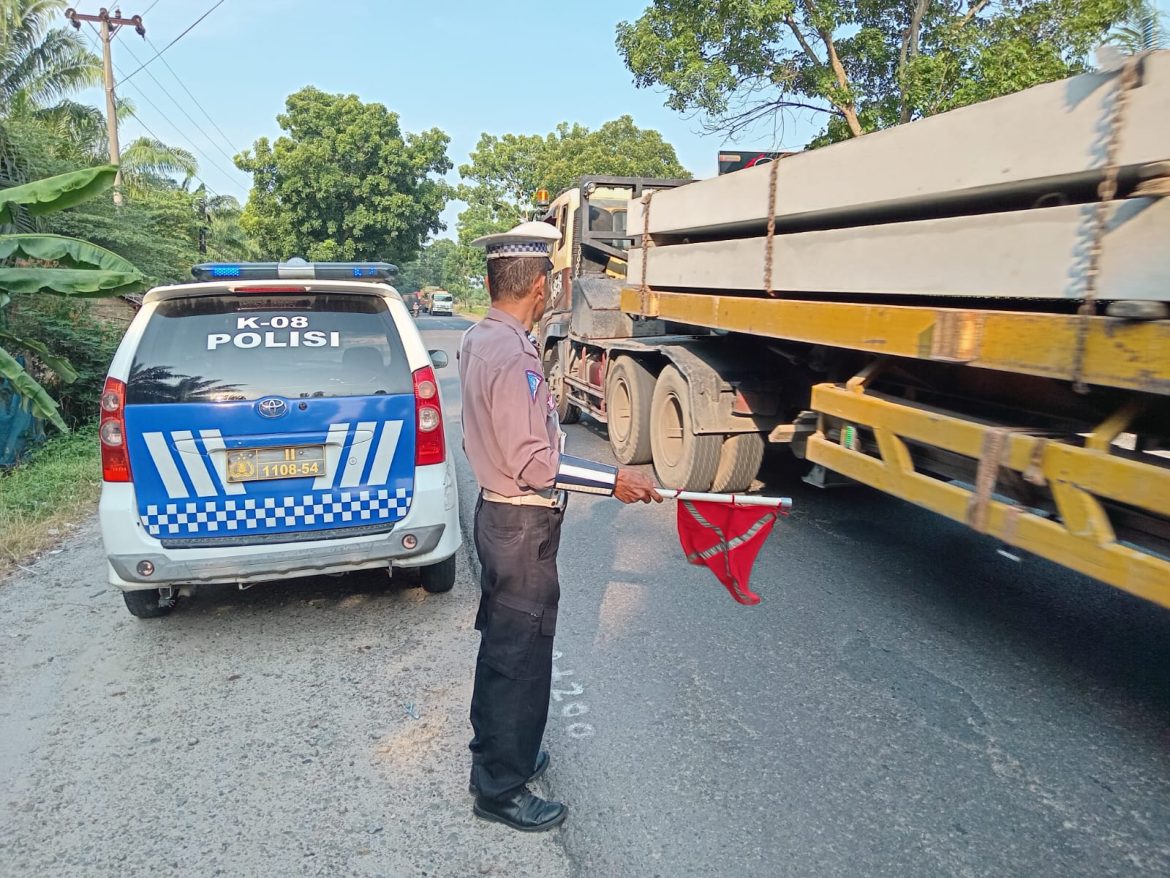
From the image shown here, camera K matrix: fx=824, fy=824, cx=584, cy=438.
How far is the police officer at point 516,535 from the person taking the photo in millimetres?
2529

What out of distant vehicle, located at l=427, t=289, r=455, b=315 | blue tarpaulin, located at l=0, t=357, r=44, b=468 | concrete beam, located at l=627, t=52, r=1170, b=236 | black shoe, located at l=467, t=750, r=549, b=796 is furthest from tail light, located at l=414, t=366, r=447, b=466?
distant vehicle, located at l=427, t=289, r=455, b=315

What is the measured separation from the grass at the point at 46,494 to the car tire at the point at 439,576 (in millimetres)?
2656

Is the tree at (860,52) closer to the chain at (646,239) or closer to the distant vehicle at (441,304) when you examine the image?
the chain at (646,239)

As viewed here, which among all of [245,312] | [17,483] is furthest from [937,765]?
[17,483]

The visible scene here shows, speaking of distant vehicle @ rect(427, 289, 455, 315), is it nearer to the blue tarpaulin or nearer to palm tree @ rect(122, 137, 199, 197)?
palm tree @ rect(122, 137, 199, 197)

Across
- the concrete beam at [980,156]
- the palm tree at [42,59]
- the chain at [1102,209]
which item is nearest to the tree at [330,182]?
the palm tree at [42,59]

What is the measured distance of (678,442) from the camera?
21.5ft

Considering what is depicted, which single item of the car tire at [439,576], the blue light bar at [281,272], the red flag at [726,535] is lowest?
the car tire at [439,576]

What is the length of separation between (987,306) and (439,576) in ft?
9.47

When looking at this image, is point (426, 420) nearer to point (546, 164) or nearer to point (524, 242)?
point (524, 242)

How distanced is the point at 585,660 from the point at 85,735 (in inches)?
79.0

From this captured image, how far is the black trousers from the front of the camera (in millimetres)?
2555

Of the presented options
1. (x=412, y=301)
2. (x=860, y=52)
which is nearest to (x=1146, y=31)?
(x=860, y=52)

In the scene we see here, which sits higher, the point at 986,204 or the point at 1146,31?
the point at 1146,31
